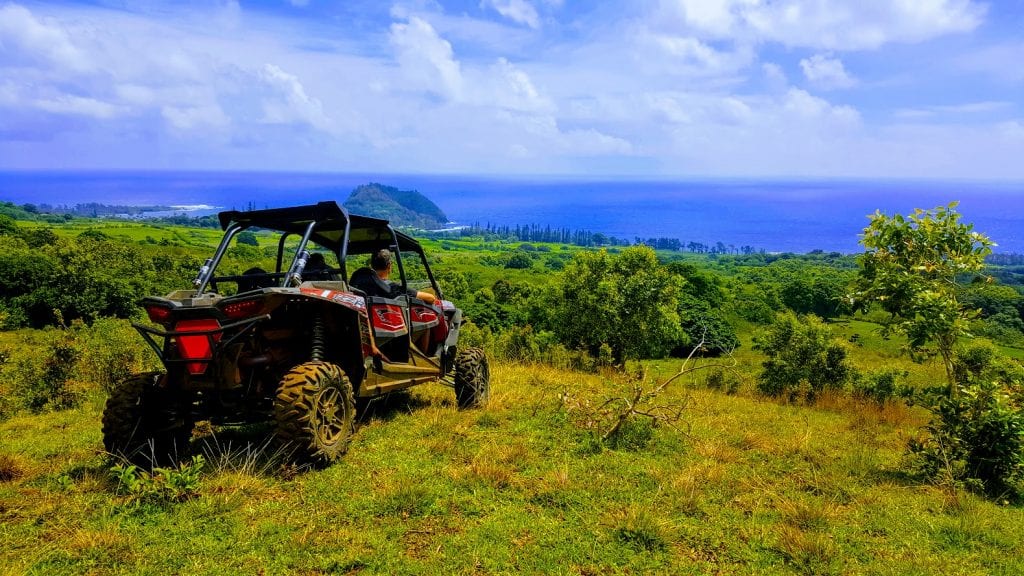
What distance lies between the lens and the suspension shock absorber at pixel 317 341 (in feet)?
21.4

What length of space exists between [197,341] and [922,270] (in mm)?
10050

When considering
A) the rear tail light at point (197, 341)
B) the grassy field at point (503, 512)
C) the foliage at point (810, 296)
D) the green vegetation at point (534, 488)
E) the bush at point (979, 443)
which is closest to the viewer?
the grassy field at point (503, 512)

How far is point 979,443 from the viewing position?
22.9 ft

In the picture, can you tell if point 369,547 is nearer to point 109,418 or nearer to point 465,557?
point 465,557

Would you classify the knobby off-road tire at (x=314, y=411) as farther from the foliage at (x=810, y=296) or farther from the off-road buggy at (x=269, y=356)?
the foliage at (x=810, y=296)

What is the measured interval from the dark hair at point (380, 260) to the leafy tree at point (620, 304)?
3252cm

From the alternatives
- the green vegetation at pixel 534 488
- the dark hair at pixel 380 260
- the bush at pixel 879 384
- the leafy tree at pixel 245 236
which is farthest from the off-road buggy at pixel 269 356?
the bush at pixel 879 384

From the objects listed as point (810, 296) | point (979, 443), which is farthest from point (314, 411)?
point (810, 296)

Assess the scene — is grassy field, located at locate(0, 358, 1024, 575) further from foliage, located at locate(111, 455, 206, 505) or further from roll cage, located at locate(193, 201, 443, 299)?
roll cage, located at locate(193, 201, 443, 299)

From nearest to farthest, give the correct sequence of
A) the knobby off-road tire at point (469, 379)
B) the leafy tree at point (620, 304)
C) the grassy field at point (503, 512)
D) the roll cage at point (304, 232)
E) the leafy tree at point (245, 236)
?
the grassy field at point (503, 512), the roll cage at point (304, 232), the knobby off-road tire at point (469, 379), the leafy tree at point (245, 236), the leafy tree at point (620, 304)

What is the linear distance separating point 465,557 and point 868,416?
35.2ft

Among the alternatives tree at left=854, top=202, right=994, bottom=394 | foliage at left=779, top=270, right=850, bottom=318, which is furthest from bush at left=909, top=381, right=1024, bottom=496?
foliage at left=779, top=270, right=850, bottom=318

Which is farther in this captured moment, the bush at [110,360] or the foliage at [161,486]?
the bush at [110,360]

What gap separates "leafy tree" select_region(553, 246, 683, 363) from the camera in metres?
40.7
